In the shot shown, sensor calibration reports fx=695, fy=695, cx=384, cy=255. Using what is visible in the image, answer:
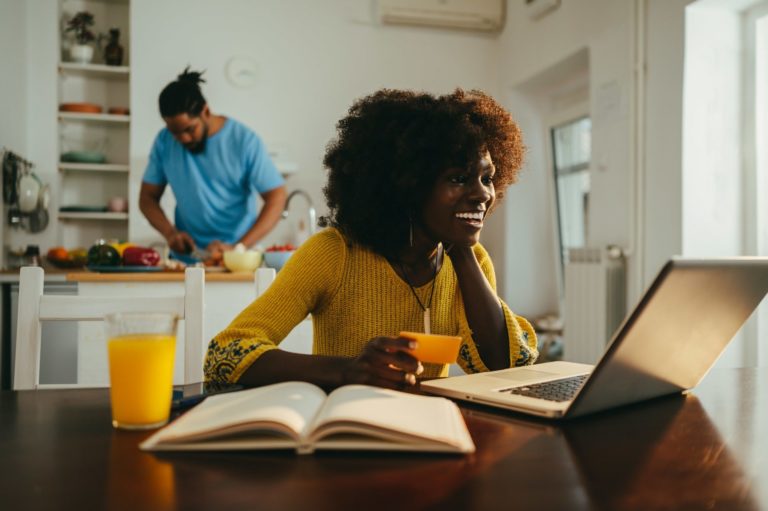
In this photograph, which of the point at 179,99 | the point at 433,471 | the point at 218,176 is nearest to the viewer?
the point at 433,471

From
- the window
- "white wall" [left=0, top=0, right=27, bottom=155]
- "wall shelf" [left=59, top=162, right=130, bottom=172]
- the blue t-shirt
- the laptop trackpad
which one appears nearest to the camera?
the laptop trackpad

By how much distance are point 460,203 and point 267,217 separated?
210 cm

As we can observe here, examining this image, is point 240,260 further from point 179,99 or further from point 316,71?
point 316,71

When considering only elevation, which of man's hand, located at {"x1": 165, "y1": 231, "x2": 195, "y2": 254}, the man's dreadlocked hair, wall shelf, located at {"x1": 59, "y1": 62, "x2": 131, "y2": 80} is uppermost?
wall shelf, located at {"x1": 59, "y1": 62, "x2": 131, "y2": 80}

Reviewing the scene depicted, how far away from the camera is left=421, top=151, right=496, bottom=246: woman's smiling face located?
129 centimetres

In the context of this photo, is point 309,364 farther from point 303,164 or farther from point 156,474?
point 303,164

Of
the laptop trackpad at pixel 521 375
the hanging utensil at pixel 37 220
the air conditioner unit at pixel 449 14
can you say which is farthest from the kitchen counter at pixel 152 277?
the air conditioner unit at pixel 449 14

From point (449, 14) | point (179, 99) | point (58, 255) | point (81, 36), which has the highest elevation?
point (449, 14)

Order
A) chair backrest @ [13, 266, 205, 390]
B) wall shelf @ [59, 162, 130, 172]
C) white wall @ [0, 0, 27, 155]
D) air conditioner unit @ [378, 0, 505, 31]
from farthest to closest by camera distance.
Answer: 1. air conditioner unit @ [378, 0, 505, 31]
2. wall shelf @ [59, 162, 130, 172]
3. white wall @ [0, 0, 27, 155]
4. chair backrest @ [13, 266, 205, 390]

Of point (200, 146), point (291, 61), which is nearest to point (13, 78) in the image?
point (291, 61)

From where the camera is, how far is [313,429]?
2.12 ft

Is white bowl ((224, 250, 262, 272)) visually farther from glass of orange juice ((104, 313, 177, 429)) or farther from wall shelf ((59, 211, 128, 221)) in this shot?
wall shelf ((59, 211, 128, 221))

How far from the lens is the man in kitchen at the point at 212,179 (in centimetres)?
320

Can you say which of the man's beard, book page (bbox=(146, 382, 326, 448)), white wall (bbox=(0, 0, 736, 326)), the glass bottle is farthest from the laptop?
the glass bottle
